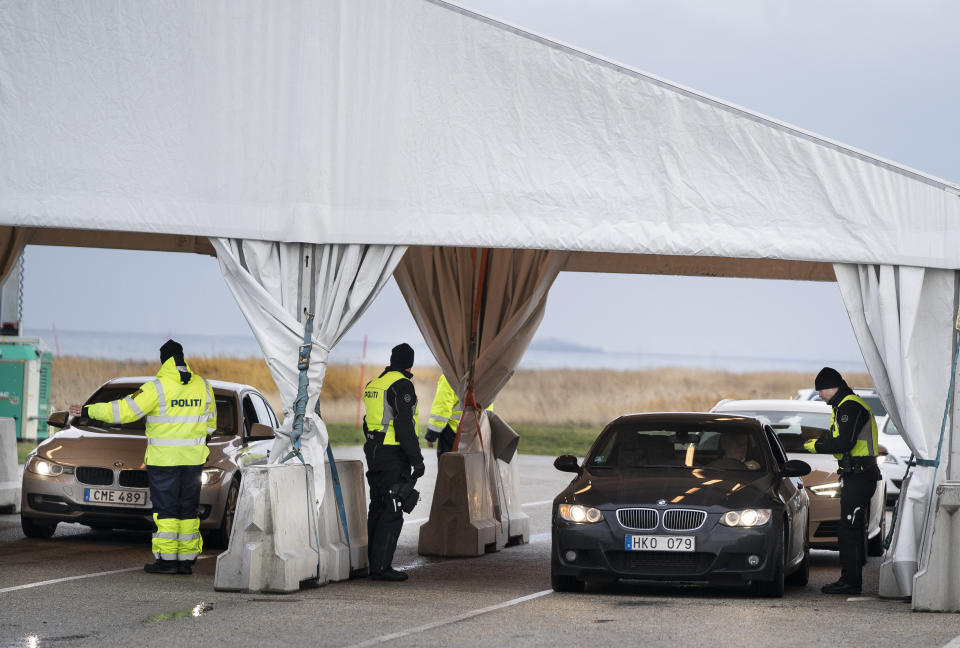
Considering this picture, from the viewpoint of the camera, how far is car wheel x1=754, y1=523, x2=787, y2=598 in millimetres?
10961

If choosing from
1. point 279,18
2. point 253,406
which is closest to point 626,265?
point 253,406

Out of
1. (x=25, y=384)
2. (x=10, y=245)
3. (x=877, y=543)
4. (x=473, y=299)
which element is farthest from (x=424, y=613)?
(x=25, y=384)

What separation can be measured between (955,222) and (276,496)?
5.73 metres

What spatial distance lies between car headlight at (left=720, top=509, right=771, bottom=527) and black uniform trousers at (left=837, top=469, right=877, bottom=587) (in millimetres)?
1097

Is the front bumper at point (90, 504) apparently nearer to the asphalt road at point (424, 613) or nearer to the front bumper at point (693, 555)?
the asphalt road at point (424, 613)

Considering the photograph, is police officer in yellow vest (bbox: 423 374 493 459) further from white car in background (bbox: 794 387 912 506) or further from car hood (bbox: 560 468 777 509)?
white car in background (bbox: 794 387 912 506)

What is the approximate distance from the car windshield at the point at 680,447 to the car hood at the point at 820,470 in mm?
2289

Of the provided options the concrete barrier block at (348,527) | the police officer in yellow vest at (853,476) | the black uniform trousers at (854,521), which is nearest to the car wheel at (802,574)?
the police officer in yellow vest at (853,476)

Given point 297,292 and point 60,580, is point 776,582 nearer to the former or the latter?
point 297,292

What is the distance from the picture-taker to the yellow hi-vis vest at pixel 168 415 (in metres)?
12.1

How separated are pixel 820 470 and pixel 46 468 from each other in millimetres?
7818

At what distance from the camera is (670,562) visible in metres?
10.8

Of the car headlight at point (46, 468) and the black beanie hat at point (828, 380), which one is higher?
the black beanie hat at point (828, 380)

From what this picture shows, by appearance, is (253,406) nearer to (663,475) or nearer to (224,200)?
(224,200)
